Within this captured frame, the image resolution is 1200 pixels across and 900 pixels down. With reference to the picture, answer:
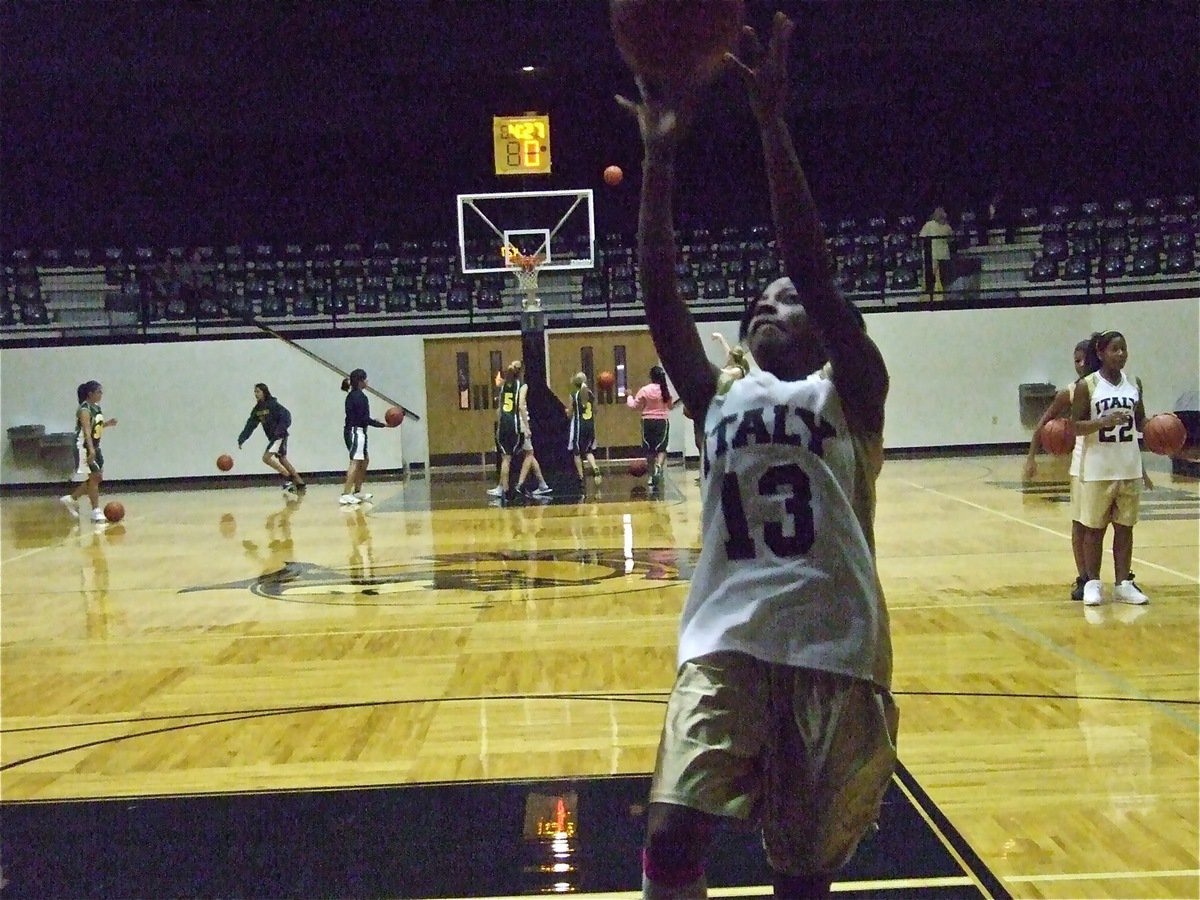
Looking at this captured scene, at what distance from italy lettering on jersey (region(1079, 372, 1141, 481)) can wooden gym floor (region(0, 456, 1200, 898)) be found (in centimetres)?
77

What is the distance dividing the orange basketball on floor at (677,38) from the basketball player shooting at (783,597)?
0.29ft

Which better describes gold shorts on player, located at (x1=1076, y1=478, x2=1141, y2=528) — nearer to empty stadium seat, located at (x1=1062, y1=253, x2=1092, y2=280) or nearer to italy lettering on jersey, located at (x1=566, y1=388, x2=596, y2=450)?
italy lettering on jersey, located at (x1=566, y1=388, x2=596, y2=450)

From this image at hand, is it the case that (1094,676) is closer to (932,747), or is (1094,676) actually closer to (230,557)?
(932,747)

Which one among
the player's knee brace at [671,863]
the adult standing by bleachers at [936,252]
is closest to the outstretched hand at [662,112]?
the player's knee brace at [671,863]

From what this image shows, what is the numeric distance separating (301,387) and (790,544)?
18.1 meters

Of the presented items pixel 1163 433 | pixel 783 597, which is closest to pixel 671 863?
pixel 783 597

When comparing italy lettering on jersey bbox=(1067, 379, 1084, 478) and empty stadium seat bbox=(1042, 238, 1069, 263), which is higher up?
empty stadium seat bbox=(1042, 238, 1069, 263)

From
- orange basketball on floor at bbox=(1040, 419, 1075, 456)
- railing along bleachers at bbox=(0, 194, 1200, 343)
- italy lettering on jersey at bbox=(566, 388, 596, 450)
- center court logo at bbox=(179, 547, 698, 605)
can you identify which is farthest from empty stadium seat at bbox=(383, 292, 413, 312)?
orange basketball on floor at bbox=(1040, 419, 1075, 456)

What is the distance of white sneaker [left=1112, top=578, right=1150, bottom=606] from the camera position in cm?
680

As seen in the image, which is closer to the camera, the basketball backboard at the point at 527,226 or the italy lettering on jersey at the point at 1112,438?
the italy lettering on jersey at the point at 1112,438

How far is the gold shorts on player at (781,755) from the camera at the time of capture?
2.17 metres

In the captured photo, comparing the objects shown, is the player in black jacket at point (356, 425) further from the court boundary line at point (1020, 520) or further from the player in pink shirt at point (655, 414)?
the court boundary line at point (1020, 520)

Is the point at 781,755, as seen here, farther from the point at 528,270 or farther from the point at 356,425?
the point at 528,270

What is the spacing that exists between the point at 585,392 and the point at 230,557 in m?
5.56
